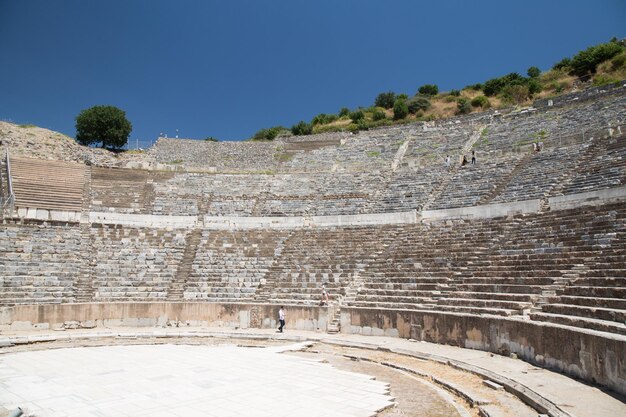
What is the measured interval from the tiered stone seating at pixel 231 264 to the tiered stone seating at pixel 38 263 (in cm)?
486

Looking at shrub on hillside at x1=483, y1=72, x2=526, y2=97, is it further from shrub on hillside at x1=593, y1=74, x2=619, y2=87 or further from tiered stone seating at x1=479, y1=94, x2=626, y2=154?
tiered stone seating at x1=479, y1=94, x2=626, y2=154

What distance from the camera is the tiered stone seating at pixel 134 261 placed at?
64.2 feet

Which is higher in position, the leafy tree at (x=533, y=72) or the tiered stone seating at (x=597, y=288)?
the leafy tree at (x=533, y=72)

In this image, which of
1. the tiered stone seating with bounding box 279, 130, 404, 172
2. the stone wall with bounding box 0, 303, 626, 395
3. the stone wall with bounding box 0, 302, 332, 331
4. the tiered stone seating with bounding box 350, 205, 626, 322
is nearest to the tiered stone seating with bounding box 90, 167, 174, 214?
the stone wall with bounding box 0, 302, 332, 331

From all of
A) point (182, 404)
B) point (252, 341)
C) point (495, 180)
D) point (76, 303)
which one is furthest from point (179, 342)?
point (495, 180)

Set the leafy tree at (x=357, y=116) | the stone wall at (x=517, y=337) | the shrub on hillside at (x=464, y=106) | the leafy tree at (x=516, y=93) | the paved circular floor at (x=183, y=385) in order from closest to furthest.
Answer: the paved circular floor at (x=183, y=385) → the stone wall at (x=517, y=337) → the leafy tree at (x=516, y=93) → the shrub on hillside at (x=464, y=106) → the leafy tree at (x=357, y=116)

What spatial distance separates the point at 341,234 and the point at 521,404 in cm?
1531

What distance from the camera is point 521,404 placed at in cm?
766

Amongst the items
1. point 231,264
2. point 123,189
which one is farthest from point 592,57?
point 123,189

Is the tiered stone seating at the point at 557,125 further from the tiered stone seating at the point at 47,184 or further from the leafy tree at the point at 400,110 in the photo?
the tiered stone seating at the point at 47,184

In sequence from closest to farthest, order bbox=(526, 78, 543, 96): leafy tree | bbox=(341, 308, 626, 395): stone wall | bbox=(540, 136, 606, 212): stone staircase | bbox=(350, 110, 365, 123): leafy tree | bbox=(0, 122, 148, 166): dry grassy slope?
bbox=(341, 308, 626, 395): stone wall < bbox=(540, 136, 606, 212): stone staircase < bbox=(0, 122, 148, 166): dry grassy slope < bbox=(526, 78, 543, 96): leafy tree < bbox=(350, 110, 365, 123): leafy tree

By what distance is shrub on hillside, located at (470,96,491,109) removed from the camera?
44.8m

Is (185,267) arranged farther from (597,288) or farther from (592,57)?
(592,57)

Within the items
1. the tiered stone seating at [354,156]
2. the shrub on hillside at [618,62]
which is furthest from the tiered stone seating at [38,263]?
the shrub on hillside at [618,62]
